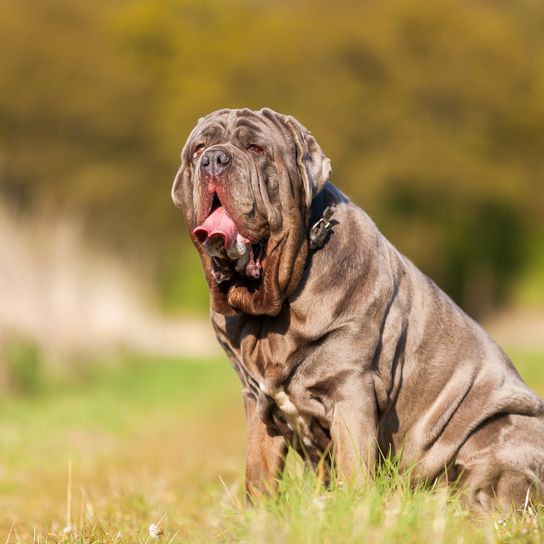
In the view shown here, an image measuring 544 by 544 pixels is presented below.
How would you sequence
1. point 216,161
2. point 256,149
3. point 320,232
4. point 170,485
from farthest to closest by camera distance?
point 170,485, point 320,232, point 256,149, point 216,161

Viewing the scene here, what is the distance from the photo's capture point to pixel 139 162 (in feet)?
116

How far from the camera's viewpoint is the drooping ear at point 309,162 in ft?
13.2

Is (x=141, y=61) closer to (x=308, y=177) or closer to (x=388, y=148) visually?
(x=388, y=148)

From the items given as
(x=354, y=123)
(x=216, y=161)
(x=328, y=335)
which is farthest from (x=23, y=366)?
(x=354, y=123)

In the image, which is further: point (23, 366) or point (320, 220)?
point (23, 366)

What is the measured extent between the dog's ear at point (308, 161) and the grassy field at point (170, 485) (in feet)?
3.63

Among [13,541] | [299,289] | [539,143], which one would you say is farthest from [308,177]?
[539,143]

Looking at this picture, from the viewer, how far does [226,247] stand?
393 cm

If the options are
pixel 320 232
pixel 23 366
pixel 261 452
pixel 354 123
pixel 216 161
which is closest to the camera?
pixel 216 161

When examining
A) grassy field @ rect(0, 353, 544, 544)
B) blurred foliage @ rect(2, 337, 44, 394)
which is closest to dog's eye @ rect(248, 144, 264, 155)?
grassy field @ rect(0, 353, 544, 544)

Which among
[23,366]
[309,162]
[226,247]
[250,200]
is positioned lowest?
[23,366]

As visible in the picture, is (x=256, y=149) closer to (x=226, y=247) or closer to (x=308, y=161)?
(x=308, y=161)

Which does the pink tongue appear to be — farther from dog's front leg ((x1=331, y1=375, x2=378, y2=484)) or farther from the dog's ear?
dog's front leg ((x1=331, y1=375, x2=378, y2=484))

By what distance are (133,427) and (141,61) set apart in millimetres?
32770
